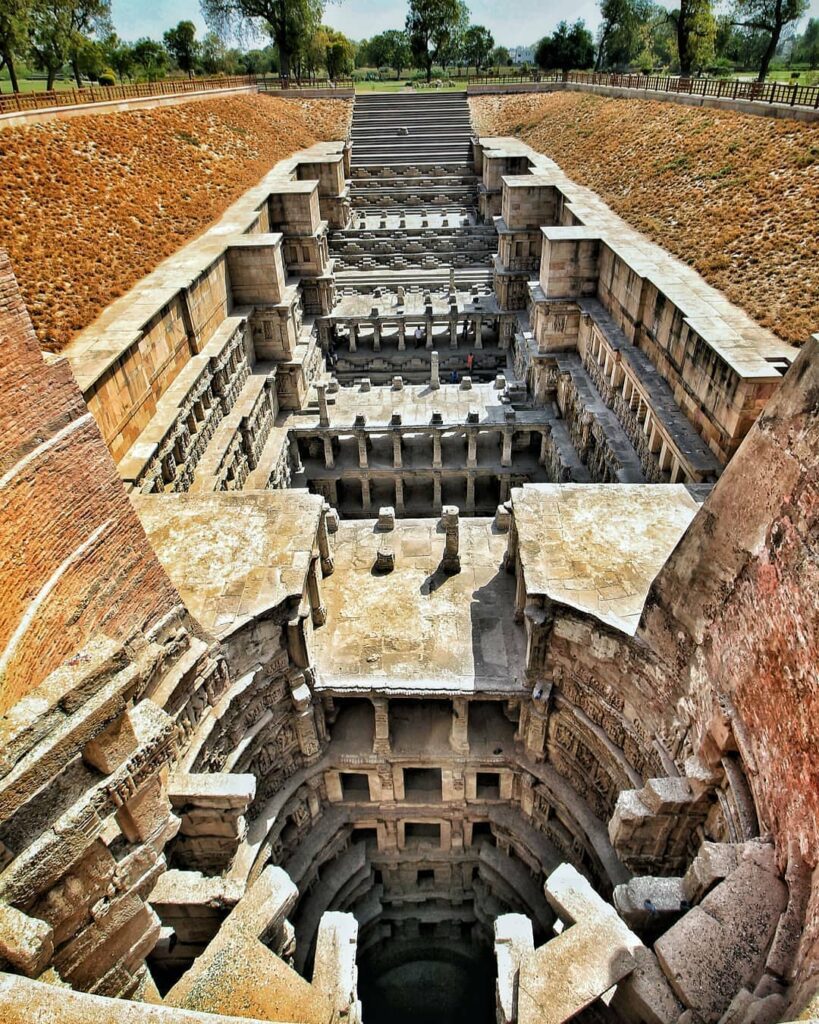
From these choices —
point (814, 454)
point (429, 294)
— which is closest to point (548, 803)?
point (814, 454)

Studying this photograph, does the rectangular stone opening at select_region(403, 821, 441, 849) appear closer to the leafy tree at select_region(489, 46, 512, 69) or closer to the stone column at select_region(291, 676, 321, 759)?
the stone column at select_region(291, 676, 321, 759)

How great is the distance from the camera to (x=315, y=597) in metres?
14.7

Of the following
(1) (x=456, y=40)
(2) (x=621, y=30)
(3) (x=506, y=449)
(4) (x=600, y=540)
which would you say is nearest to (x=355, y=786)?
(4) (x=600, y=540)

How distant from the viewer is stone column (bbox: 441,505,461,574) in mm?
16078

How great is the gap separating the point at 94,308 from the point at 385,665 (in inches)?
589

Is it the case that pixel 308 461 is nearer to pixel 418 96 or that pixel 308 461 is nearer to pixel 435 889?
pixel 435 889

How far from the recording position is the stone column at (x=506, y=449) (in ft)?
83.5

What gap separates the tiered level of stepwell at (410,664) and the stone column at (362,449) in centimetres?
12

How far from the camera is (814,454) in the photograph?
24.5 feet

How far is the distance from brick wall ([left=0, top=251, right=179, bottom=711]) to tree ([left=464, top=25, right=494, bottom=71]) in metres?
101

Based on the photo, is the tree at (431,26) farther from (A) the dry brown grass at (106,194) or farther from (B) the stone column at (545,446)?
(B) the stone column at (545,446)

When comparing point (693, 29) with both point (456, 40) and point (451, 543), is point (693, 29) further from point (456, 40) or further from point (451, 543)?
point (451, 543)

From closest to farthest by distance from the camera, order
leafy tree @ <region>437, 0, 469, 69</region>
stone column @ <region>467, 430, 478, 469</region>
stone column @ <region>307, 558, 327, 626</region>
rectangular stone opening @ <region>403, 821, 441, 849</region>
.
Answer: stone column @ <region>307, 558, 327, 626</region> → rectangular stone opening @ <region>403, 821, 441, 849</region> → stone column @ <region>467, 430, 478, 469</region> → leafy tree @ <region>437, 0, 469, 69</region>

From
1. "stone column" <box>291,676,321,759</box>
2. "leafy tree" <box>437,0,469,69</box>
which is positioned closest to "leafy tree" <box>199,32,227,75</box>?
"leafy tree" <box>437,0,469,69</box>
